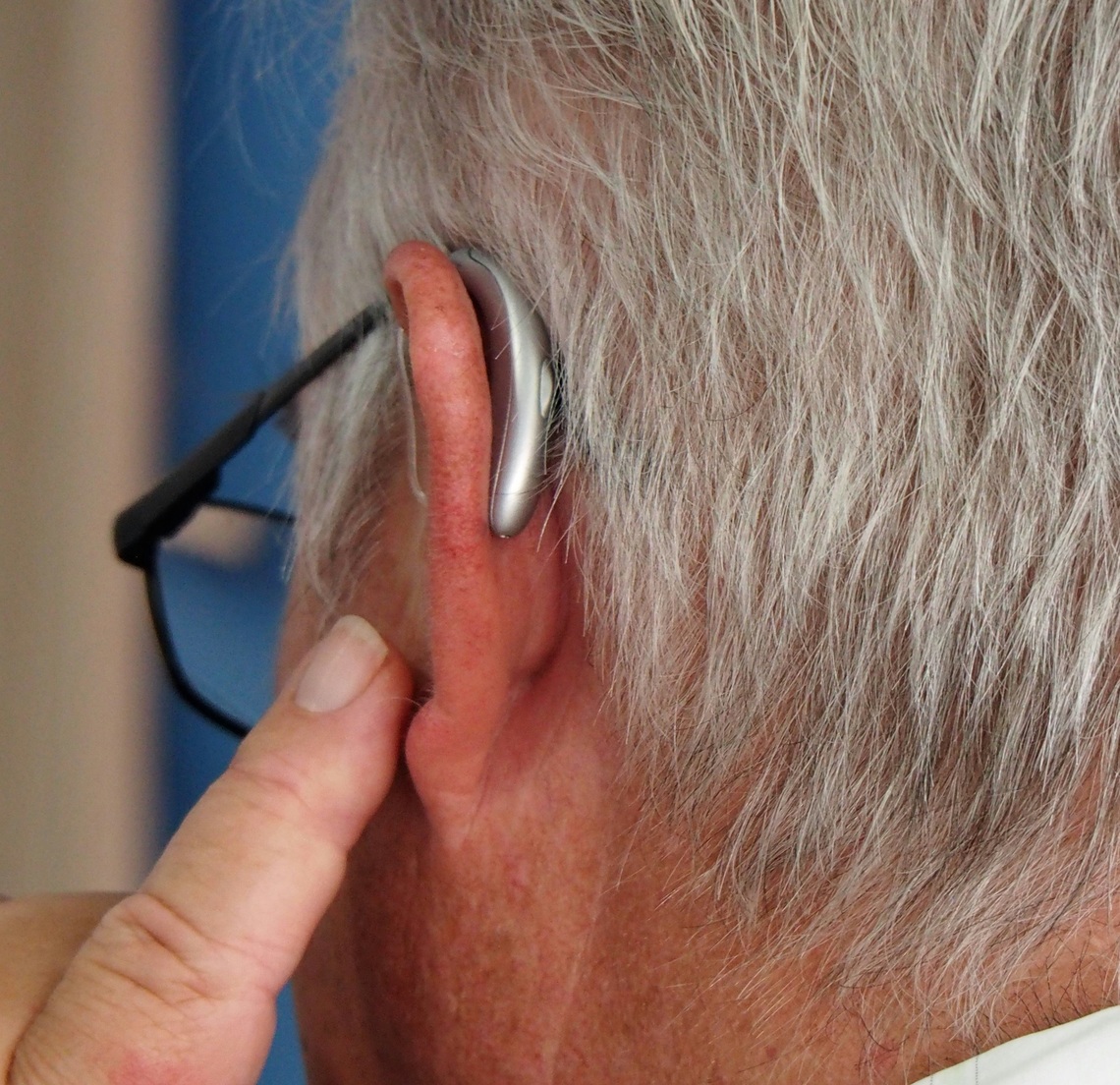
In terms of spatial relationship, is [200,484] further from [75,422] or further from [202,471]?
[75,422]

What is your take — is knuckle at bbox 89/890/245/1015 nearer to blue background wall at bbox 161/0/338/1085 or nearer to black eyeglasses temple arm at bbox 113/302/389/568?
black eyeglasses temple arm at bbox 113/302/389/568

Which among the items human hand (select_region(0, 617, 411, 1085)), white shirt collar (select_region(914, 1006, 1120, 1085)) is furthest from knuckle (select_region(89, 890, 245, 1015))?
white shirt collar (select_region(914, 1006, 1120, 1085))

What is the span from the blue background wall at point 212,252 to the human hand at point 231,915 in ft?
2.99

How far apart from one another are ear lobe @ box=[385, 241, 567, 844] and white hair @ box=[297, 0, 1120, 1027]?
0.04m

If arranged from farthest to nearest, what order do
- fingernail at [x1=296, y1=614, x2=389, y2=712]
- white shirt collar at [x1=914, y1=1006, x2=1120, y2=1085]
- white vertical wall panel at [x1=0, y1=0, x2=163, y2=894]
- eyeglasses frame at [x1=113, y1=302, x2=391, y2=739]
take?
white vertical wall panel at [x1=0, y1=0, x2=163, y2=894], eyeglasses frame at [x1=113, y1=302, x2=391, y2=739], fingernail at [x1=296, y1=614, x2=389, y2=712], white shirt collar at [x1=914, y1=1006, x2=1120, y2=1085]

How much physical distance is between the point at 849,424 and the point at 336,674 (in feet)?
0.95

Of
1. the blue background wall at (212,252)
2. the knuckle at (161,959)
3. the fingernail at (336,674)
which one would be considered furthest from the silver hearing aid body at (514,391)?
the blue background wall at (212,252)

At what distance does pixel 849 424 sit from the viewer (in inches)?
18.1

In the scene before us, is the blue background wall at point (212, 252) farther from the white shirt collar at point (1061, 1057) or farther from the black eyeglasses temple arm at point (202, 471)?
the white shirt collar at point (1061, 1057)

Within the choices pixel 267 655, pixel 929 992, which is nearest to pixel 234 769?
pixel 929 992

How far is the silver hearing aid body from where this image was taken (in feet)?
1.67

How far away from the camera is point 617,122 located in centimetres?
51

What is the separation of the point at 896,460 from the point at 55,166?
1.38 metres

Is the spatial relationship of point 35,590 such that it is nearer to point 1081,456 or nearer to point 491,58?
point 491,58
